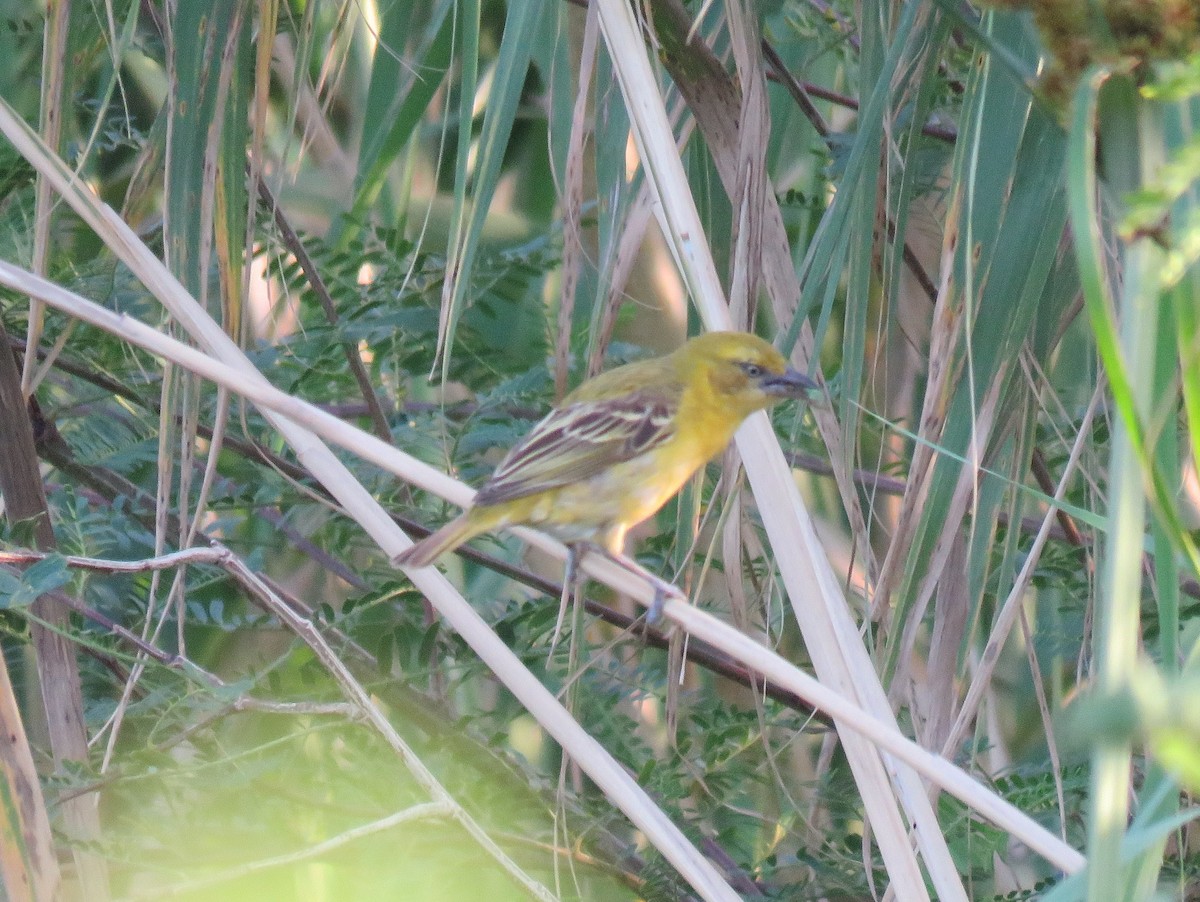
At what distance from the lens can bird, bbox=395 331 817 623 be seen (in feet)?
8.70

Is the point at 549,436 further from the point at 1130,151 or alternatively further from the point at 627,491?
the point at 1130,151

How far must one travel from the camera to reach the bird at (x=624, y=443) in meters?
2.65

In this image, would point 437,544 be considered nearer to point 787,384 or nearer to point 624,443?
point 624,443

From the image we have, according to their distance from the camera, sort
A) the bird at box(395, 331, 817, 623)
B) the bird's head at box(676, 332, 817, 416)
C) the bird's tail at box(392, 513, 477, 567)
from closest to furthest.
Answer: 1. the bird's tail at box(392, 513, 477, 567)
2. the bird's head at box(676, 332, 817, 416)
3. the bird at box(395, 331, 817, 623)

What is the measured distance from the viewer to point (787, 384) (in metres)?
2.59

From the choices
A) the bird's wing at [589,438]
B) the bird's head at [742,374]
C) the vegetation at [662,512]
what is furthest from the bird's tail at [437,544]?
the bird's head at [742,374]

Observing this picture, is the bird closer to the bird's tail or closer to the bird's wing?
the bird's wing

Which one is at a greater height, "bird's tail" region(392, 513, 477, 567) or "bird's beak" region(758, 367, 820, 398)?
"bird's beak" region(758, 367, 820, 398)

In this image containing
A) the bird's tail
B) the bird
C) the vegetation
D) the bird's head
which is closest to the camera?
the vegetation

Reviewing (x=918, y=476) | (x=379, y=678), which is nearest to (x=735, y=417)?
(x=918, y=476)

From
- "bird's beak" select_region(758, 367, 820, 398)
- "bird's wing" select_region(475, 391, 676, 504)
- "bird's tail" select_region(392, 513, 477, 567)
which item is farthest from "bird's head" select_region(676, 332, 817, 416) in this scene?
"bird's tail" select_region(392, 513, 477, 567)

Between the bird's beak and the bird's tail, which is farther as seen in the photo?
the bird's beak

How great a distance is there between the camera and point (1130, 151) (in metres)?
1.31

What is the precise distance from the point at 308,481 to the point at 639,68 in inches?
62.1
